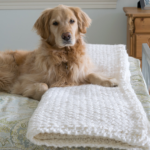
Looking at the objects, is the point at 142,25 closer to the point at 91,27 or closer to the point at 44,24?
the point at 91,27

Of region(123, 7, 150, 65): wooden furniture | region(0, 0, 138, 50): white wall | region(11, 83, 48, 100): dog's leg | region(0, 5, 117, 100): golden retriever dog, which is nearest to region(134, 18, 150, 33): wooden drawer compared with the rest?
region(123, 7, 150, 65): wooden furniture

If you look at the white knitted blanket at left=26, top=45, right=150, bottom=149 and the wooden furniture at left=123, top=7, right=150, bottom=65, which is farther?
the wooden furniture at left=123, top=7, right=150, bottom=65

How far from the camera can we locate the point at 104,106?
914mm

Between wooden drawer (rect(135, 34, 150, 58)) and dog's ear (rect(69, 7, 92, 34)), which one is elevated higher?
dog's ear (rect(69, 7, 92, 34))

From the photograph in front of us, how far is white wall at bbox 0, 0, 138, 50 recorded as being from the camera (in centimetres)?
302

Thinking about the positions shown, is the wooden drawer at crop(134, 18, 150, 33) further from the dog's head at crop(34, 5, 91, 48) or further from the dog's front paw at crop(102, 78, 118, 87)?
the dog's front paw at crop(102, 78, 118, 87)

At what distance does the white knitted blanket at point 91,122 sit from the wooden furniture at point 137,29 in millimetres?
1566

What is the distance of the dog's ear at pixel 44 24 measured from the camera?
154 cm

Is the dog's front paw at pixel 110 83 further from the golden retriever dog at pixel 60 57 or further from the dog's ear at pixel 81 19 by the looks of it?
the dog's ear at pixel 81 19

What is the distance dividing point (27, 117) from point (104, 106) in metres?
0.35

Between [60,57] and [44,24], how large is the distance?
277 mm

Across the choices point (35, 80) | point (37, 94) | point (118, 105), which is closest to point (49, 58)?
point (35, 80)

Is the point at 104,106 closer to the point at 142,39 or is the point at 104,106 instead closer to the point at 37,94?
the point at 37,94

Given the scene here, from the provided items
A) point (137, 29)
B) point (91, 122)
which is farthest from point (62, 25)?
point (137, 29)
